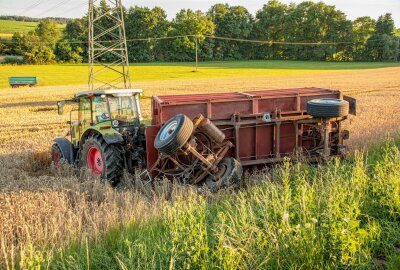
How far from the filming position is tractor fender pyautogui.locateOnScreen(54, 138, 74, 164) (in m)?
9.80

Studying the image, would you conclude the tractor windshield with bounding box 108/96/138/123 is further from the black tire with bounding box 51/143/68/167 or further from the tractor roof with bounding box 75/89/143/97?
the black tire with bounding box 51/143/68/167

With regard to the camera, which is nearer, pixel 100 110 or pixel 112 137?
pixel 112 137

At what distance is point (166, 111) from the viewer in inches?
324

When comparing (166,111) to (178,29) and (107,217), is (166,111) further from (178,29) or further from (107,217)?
(178,29)

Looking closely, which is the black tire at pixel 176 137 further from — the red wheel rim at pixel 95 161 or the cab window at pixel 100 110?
the cab window at pixel 100 110

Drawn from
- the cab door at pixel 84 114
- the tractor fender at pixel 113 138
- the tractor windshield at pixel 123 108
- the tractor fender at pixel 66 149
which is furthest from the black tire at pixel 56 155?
the tractor fender at pixel 113 138

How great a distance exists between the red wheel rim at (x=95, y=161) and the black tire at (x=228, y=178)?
2317mm

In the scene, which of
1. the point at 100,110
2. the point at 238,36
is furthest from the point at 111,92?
the point at 238,36

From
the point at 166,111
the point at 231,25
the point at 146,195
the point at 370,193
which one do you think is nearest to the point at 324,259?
the point at 370,193

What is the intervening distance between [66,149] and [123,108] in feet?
5.88

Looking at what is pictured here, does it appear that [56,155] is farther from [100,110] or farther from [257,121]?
[257,121]

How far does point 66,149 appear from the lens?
996cm

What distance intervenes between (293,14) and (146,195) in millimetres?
105127

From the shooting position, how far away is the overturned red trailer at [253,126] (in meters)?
7.91
